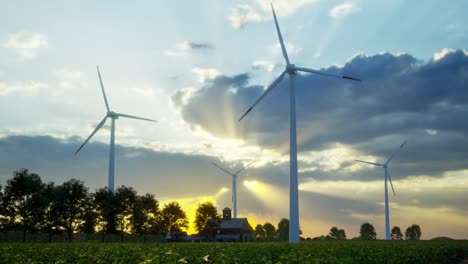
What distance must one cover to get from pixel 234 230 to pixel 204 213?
46.2 ft

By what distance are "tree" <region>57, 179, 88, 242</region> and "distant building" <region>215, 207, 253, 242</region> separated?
6271 cm

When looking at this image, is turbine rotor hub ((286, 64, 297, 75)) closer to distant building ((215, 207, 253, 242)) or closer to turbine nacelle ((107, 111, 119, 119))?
turbine nacelle ((107, 111, 119, 119))

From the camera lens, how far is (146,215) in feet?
442

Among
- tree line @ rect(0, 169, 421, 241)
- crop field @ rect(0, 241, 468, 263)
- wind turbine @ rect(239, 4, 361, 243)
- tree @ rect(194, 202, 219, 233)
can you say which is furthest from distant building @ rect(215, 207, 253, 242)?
crop field @ rect(0, 241, 468, 263)

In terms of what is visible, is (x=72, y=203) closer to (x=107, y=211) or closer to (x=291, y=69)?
(x=107, y=211)

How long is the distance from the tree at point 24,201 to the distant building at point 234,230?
243ft

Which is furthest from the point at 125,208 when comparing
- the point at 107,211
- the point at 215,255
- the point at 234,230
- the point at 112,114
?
the point at 215,255

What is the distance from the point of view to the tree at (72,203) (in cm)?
11594

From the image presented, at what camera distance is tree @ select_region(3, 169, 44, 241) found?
107938 millimetres

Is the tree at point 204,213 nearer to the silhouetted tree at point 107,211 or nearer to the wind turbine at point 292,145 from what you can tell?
the silhouetted tree at point 107,211

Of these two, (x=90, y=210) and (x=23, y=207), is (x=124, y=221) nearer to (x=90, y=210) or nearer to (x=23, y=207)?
(x=90, y=210)

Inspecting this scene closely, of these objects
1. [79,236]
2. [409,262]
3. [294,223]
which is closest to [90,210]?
[79,236]

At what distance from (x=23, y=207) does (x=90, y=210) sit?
16836mm

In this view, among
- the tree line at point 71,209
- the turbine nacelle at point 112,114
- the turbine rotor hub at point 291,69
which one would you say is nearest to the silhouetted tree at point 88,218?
the tree line at point 71,209
